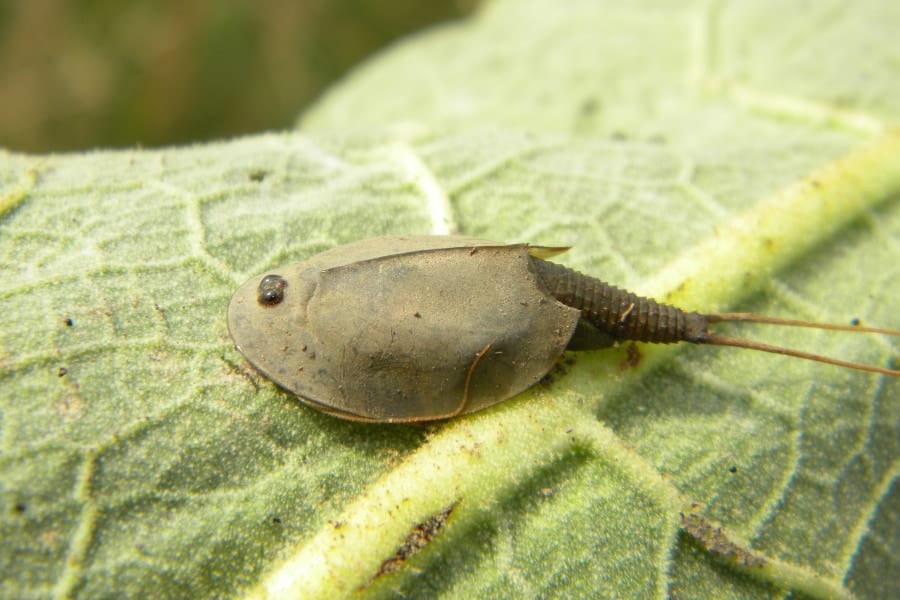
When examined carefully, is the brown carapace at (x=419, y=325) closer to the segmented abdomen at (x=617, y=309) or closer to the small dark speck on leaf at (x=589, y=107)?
the segmented abdomen at (x=617, y=309)

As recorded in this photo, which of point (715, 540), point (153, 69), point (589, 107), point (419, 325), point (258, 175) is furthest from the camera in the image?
point (153, 69)

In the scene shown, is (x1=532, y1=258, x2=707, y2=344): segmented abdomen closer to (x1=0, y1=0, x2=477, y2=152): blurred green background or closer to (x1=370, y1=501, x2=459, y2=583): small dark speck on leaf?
(x1=370, y1=501, x2=459, y2=583): small dark speck on leaf

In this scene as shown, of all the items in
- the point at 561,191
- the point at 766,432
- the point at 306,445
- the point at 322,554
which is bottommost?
the point at 766,432

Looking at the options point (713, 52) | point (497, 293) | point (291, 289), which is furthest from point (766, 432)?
point (713, 52)

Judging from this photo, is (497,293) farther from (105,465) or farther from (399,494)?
(105,465)

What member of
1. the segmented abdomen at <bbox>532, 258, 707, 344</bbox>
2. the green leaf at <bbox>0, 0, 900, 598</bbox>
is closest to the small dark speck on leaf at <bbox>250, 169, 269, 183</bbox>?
the green leaf at <bbox>0, 0, 900, 598</bbox>

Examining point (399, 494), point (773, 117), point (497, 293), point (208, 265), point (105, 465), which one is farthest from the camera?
point (773, 117)

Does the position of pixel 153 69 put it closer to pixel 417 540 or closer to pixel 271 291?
pixel 271 291

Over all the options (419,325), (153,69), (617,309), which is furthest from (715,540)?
(153,69)
